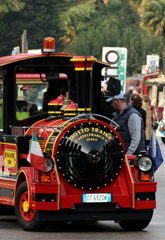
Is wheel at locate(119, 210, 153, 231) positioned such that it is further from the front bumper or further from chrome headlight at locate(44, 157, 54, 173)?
chrome headlight at locate(44, 157, 54, 173)

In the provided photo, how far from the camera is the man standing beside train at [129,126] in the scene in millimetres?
9844

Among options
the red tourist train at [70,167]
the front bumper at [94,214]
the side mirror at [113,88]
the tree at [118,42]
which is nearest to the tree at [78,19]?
the tree at [118,42]

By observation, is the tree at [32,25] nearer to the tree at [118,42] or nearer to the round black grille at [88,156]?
the tree at [118,42]

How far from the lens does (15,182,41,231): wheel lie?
26.3 ft

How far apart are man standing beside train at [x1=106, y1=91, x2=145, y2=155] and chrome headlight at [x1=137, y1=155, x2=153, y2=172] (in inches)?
61.4

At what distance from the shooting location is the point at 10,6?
6600cm

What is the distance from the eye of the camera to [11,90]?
8.98 meters

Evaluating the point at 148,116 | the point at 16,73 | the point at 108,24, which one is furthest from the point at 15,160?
the point at 108,24

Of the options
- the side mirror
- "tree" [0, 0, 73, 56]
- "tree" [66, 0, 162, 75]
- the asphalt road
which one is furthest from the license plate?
"tree" [66, 0, 162, 75]

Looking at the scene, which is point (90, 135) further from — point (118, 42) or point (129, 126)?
point (118, 42)


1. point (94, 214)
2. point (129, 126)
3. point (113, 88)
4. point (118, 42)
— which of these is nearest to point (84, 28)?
point (118, 42)

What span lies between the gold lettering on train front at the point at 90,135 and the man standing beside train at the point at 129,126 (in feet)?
5.57

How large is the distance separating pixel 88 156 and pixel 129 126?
6.64 feet

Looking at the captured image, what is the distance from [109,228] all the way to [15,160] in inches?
56.7
